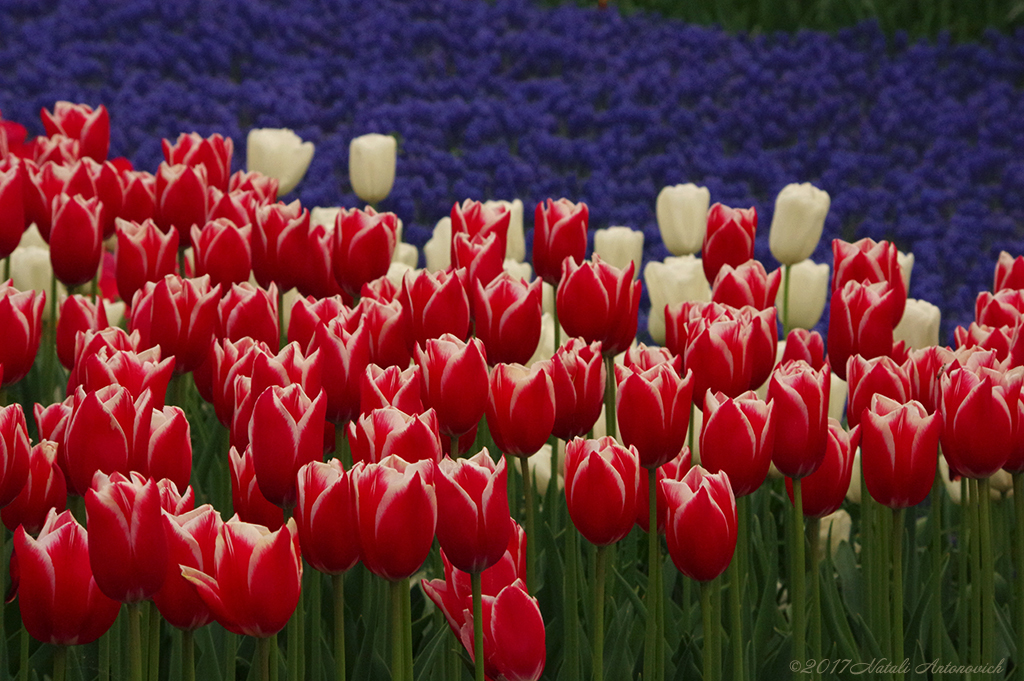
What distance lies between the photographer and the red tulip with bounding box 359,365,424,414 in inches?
55.1

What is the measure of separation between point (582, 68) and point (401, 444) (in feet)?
19.8

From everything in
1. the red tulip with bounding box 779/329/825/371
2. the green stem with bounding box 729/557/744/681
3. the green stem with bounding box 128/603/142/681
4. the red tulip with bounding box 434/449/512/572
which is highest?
the red tulip with bounding box 434/449/512/572

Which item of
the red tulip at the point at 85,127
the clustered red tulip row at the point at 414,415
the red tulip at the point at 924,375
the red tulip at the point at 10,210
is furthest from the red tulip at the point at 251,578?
the red tulip at the point at 85,127

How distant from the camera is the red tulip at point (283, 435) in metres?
1.31

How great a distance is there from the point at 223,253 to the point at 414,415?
956 millimetres

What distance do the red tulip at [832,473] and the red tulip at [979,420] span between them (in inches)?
5.0

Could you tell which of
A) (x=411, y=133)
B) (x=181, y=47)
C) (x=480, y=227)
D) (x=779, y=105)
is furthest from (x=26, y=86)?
(x=480, y=227)

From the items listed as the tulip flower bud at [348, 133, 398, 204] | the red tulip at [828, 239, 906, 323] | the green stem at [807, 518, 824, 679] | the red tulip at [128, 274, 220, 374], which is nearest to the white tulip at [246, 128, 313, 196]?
the tulip flower bud at [348, 133, 398, 204]

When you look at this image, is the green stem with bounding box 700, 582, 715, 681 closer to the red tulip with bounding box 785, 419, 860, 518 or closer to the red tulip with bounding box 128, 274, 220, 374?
the red tulip with bounding box 785, 419, 860, 518

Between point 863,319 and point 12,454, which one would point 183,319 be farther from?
point 863,319

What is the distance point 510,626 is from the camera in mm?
1231

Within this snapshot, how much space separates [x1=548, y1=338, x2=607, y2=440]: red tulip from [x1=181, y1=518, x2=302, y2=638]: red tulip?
0.51 meters

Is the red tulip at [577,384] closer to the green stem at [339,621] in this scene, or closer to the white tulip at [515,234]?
the green stem at [339,621]

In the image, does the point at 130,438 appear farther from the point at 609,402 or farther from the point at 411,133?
the point at 411,133
